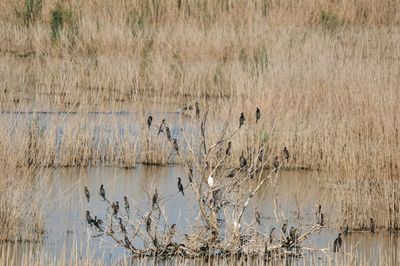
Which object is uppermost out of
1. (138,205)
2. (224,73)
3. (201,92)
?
(224,73)

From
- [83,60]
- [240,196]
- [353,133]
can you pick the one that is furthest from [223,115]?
[83,60]

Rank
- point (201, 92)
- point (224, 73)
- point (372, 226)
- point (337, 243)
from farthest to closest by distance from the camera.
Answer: point (224, 73)
point (201, 92)
point (372, 226)
point (337, 243)

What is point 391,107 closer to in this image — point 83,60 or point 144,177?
point 144,177

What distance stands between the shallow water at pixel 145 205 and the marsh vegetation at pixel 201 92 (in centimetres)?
13

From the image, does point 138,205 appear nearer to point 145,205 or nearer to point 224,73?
point 145,205

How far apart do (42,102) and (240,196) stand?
482cm

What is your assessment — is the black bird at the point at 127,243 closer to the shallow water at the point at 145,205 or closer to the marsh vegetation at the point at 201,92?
the shallow water at the point at 145,205

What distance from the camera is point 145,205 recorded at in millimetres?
8352

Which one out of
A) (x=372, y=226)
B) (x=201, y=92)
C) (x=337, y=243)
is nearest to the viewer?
(x=337, y=243)

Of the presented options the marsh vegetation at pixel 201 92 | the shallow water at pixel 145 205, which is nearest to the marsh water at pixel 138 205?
the shallow water at pixel 145 205

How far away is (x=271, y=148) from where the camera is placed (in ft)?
33.2

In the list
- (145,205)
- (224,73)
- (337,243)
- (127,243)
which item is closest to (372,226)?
(337,243)

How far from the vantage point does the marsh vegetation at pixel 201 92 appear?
327 inches

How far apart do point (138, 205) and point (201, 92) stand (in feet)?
16.8
